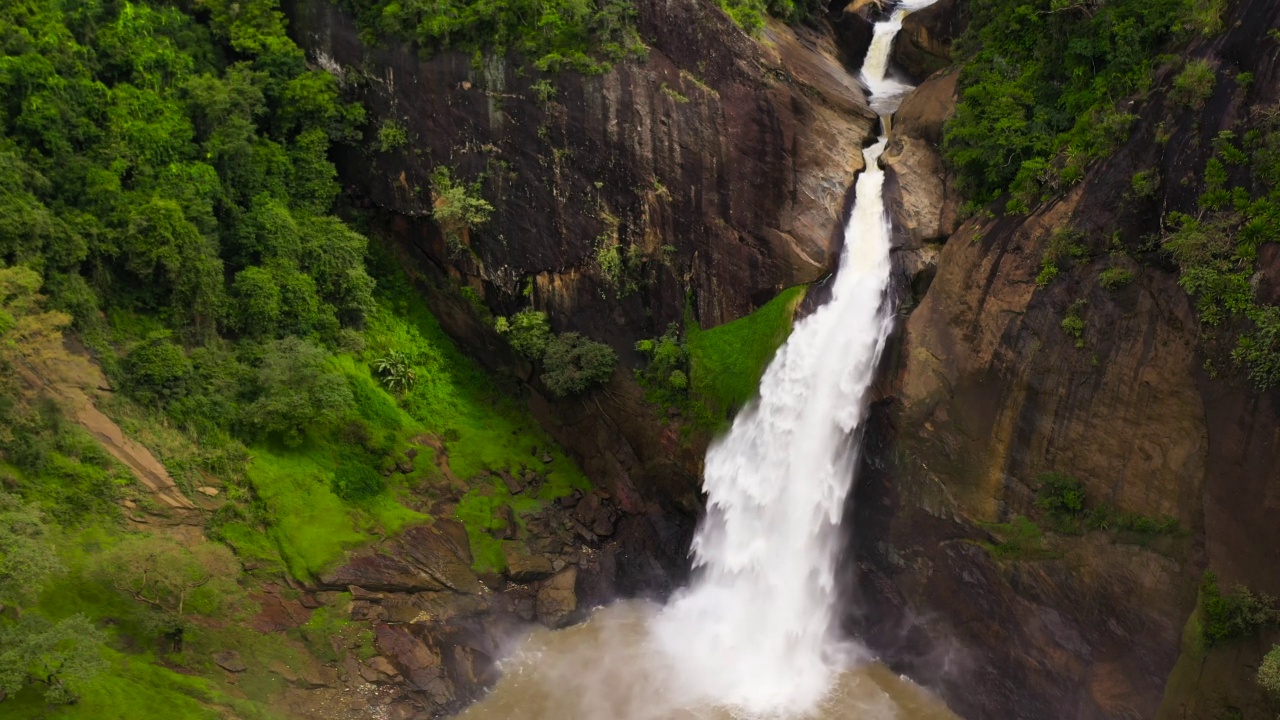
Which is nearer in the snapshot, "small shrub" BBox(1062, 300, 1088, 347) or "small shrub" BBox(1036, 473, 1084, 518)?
"small shrub" BBox(1062, 300, 1088, 347)

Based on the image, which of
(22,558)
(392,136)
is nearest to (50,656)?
(22,558)

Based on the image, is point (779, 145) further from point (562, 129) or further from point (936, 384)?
point (936, 384)

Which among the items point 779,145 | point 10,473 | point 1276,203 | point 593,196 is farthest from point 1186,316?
point 10,473

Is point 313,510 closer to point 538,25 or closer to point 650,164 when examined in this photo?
point 650,164

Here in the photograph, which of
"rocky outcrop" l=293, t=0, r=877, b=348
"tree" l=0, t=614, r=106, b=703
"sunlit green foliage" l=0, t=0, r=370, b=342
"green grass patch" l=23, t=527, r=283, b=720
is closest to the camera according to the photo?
"tree" l=0, t=614, r=106, b=703

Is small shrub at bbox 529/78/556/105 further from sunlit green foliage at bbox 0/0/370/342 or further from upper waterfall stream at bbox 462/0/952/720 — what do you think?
upper waterfall stream at bbox 462/0/952/720

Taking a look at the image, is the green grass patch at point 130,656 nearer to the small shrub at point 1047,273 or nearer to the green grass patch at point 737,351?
the green grass patch at point 737,351

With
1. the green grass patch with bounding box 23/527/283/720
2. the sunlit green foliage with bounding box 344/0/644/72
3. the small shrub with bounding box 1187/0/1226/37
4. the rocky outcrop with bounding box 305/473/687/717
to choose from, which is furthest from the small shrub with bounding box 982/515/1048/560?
the green grass patch with bounding box 23/527/283/720
